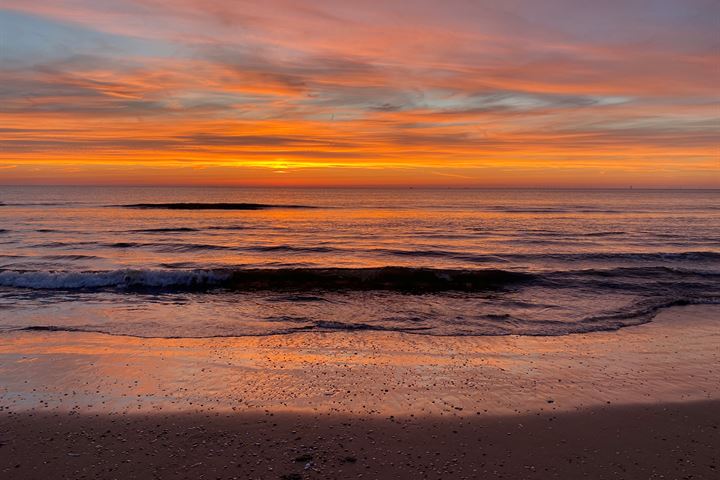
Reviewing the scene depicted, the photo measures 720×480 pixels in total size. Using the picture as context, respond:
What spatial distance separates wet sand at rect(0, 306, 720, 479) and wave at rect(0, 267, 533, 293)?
271 inches

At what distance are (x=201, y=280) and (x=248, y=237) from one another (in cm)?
1406

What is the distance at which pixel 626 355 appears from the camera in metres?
8.40

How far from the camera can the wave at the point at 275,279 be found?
52.1 ft

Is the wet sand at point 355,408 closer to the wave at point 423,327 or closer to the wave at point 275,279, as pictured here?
the wave at point 423,327

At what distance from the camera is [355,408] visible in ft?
19.8

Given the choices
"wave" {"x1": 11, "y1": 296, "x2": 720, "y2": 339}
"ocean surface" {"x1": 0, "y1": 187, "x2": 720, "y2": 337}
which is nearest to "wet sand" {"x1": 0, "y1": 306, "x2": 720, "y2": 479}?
"wave" {"x1": 11, "y1": 296, "x2": 720, "y2": 339}

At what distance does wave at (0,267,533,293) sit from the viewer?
52.1ft

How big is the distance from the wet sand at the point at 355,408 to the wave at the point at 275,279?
6.89 meters

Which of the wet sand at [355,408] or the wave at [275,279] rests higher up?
the wet sand at [355,408]

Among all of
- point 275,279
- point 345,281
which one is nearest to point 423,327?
point 345,281

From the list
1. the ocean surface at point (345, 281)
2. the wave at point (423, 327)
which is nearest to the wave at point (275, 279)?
the ocean surface at point (345, 281)

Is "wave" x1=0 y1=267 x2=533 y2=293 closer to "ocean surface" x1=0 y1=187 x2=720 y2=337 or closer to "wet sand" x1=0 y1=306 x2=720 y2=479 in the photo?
"ocean surface" x1=0 y1=187 x2=720 y2=337

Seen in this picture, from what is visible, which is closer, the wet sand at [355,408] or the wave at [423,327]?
the wet sand at [355,408]

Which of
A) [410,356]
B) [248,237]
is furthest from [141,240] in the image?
[410,356]
